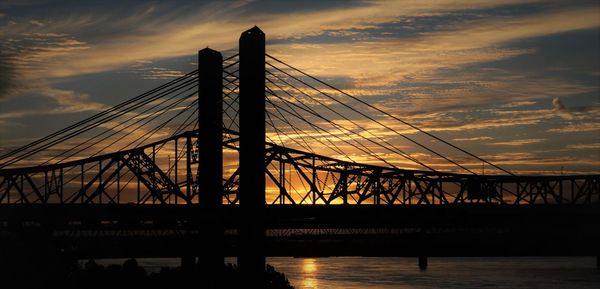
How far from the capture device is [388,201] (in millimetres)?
82812

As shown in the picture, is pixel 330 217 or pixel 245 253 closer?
pixel 245 253

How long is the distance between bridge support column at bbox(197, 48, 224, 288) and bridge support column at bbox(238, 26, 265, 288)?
499cm

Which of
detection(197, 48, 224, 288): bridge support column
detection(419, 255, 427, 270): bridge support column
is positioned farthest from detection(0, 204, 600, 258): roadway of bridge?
detection(419, 255, 427, 270): bridge support column

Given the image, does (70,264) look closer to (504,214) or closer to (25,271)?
(25,271)

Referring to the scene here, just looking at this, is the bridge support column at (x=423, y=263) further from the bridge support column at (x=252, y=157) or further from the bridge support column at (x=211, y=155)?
the bridge support column at (x=252, y=157)

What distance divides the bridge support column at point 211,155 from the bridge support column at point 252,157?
499 centimetres

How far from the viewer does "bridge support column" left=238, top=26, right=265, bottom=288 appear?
5591 centimetres

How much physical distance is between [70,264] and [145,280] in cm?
690

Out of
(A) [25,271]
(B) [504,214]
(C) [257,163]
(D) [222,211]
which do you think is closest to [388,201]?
(B) [504,214]

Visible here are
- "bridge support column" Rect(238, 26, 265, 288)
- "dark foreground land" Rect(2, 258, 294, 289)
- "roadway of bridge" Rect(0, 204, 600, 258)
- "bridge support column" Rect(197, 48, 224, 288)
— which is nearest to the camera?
"bridge support column" Rect(238, 26, 265, 288)

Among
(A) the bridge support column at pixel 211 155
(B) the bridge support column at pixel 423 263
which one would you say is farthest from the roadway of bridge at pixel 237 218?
Result: (B) the bridge support column at pixel 423 263

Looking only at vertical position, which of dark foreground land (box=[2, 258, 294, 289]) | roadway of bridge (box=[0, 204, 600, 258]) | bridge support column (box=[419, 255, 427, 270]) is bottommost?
bridge support column (box=[419, 255, 427, 270])

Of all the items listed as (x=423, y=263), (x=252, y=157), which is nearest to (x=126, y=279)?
(x=252, y=157)

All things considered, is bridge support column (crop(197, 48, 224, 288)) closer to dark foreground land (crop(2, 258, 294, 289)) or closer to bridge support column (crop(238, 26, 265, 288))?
dark foreground land (crop(2, 258, 294, 289))
